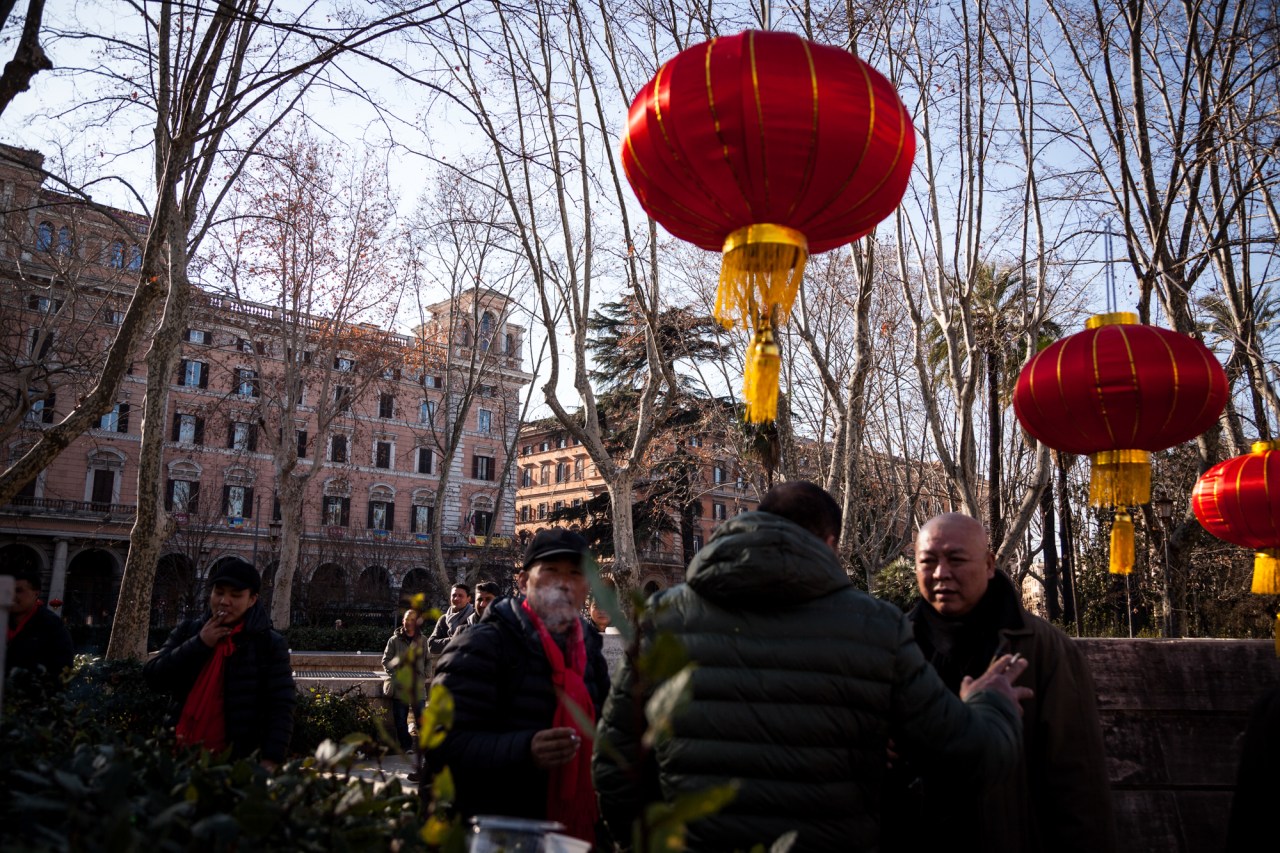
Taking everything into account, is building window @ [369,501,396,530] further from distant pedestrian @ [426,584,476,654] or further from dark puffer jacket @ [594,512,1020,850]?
dark puffer jacket @ [594,512,1020,850]

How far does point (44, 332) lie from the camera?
12875mm

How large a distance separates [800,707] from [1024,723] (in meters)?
1.00

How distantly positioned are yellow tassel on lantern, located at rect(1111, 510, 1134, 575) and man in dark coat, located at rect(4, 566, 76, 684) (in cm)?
582

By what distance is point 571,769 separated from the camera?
8.59 feet

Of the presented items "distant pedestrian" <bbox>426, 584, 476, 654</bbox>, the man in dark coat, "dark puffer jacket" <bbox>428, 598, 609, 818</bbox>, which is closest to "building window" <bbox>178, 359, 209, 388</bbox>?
"distant pedestrian" <bbox>426, 584, 476, 654</bbox>

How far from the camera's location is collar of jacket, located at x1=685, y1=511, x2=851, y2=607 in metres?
1.92

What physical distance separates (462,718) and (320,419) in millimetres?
19108

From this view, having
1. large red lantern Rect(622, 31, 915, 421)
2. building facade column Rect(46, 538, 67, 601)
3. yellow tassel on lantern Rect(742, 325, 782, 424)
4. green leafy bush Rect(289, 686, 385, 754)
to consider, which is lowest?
green leafy bush Rect(289, 686, 385, 754)

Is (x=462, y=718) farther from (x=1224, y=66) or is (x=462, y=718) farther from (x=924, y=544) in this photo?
(x=1224, y=66)

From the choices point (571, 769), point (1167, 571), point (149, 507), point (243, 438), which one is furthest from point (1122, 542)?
point (243, 438)

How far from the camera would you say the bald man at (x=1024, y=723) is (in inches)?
94.3

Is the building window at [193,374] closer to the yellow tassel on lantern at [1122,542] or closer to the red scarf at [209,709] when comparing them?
the red scarf at [209,709]

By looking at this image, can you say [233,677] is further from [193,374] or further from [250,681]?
[193,374]

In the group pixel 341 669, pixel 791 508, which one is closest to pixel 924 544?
pixel 791 508
